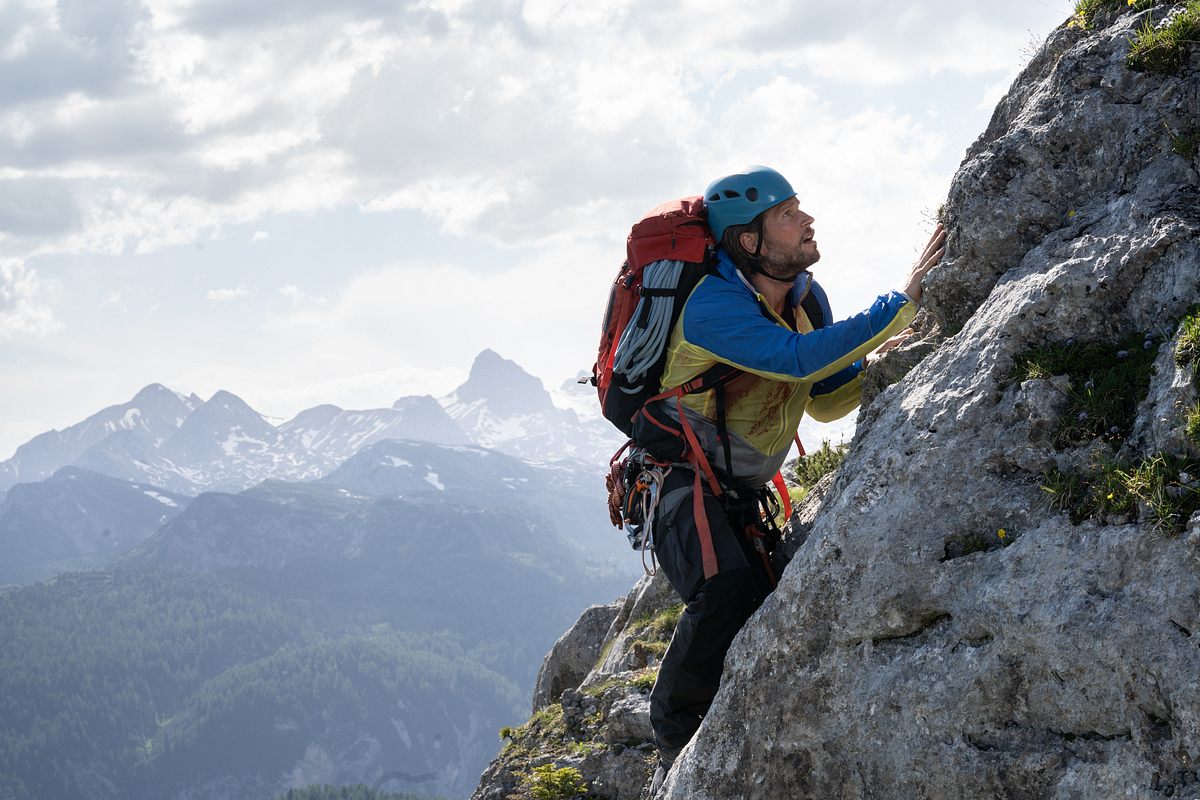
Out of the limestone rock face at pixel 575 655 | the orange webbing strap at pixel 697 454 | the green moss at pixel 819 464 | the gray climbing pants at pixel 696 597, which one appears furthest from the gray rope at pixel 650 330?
the limestone rock face at pixel 575 655

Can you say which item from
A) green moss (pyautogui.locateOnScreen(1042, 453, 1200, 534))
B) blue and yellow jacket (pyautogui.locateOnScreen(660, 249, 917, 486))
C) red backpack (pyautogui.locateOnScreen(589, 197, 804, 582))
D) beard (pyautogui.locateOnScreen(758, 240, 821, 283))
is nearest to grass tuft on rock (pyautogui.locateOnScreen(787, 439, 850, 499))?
blue and yellow jacket (pyautogui.locateOnScreen(660, 249, 917, 486))

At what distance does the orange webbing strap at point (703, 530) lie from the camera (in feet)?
23.5

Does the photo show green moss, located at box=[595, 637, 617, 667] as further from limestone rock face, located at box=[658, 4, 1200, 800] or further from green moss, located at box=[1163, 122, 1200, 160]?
green moss, located at box=[1163, 122, 1200, 160]

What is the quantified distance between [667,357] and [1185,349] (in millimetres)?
3692

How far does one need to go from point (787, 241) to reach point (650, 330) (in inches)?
57.0

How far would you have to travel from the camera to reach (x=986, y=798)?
5246mm

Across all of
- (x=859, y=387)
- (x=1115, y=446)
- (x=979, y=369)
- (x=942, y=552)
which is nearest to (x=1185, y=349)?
(x=1115, y=446)

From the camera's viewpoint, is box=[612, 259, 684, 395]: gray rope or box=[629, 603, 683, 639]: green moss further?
box=[629, 603, 683, 639]: green moss

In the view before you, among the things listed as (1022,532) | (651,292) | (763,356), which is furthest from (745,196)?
(1022,532)

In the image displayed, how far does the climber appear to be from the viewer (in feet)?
23.0

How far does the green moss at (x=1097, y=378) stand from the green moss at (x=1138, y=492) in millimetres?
324

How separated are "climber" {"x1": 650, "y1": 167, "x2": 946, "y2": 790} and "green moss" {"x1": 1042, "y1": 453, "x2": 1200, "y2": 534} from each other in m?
1.85

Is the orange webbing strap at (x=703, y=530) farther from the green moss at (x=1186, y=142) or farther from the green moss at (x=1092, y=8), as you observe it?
the green moss at (x=1092, y=8)

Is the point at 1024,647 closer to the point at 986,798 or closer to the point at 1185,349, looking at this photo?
the point at 986,798
